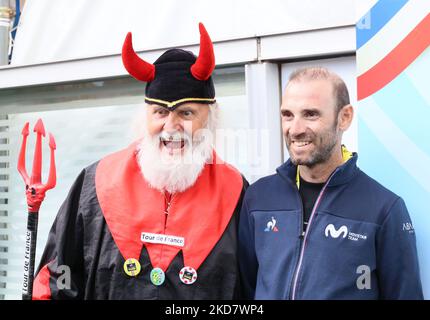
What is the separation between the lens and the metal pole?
370 cm

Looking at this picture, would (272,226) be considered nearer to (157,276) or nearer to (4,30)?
(157,276)

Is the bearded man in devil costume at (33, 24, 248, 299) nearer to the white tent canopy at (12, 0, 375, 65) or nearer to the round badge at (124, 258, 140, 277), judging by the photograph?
the round badge at (124, 258, 140, 277)

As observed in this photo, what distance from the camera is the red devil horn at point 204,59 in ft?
7.73

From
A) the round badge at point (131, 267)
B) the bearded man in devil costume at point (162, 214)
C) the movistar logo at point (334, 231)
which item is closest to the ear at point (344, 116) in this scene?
the movistar logo at point (334, 231)

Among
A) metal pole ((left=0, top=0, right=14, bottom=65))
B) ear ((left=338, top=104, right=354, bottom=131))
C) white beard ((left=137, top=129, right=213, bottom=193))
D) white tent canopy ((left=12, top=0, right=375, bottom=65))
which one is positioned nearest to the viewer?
ear ((left=338, top=104, right=354, bottom=131))

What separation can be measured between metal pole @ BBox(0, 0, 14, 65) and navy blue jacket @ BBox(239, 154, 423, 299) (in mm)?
2157

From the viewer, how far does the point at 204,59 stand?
2408 millimetres

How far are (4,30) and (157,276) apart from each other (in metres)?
1.98

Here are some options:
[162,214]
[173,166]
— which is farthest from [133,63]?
[162,214]

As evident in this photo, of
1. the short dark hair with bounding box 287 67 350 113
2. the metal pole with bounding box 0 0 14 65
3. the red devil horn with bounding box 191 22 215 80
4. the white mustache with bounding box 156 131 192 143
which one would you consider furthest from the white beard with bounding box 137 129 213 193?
the metal pole with bounding box 0 0 14 65

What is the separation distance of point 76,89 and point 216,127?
107 cm

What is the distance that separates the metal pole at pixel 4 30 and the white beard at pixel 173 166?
1.56m
